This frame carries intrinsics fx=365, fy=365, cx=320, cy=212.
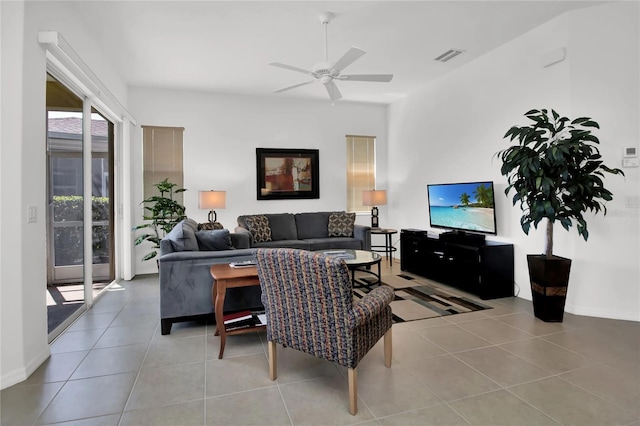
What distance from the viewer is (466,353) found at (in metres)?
2.73

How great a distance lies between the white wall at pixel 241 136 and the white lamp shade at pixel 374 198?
20.7 inches

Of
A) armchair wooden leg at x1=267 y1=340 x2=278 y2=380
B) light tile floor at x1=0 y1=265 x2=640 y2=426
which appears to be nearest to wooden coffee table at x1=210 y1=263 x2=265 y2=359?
light tile floor at x1=0 y1=265 x2=640 y2=426

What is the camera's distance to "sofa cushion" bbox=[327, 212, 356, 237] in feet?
20.0

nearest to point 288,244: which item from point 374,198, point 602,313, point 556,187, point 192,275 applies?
point 374,198

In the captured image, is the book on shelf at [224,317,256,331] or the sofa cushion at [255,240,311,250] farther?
the sofa cushion at [255,240,311,250]

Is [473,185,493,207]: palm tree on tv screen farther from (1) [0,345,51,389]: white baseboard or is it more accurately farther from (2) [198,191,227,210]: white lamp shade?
(1) [0,345,51,389]: white baseboard

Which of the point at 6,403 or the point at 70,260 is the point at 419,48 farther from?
the point at 6,403

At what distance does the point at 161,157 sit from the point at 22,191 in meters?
3.59

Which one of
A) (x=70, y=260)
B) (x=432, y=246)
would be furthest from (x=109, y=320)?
(x=432, y=246)

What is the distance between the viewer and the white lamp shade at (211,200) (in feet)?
18.0

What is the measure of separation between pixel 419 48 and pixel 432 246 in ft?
8.24

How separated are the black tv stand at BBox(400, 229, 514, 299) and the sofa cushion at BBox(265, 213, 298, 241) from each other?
2060 mm

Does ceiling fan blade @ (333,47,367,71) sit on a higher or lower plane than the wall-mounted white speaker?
lower

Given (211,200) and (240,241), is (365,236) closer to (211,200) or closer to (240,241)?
(240,241)
